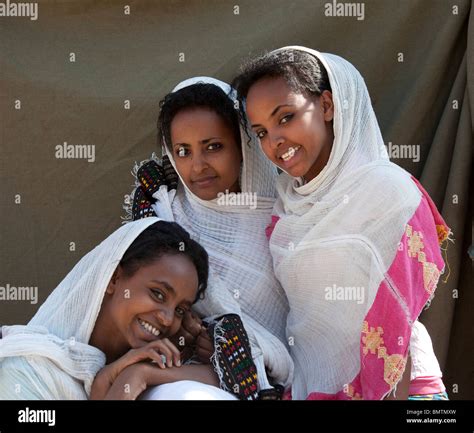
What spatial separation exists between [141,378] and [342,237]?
0.69 m

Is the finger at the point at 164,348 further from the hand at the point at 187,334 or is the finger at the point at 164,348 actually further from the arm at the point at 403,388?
the arm at the point at 403,388

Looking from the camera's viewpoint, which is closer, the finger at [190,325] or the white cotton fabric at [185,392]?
the white cotton fabric at [185,392]

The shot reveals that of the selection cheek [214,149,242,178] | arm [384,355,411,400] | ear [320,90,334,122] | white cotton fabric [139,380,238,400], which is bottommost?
arm [384,355,411,400]

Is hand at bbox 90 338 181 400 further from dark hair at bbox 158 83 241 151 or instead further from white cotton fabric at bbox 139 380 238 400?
dark hair at bbox 158 83 241 151

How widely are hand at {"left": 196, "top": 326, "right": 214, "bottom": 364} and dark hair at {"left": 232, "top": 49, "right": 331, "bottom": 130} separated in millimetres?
730

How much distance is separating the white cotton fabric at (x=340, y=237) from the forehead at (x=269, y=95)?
132 mm

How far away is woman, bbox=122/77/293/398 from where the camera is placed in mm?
2752

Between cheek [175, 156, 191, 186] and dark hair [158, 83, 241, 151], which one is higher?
dark hair [158, 83, 241, 151]

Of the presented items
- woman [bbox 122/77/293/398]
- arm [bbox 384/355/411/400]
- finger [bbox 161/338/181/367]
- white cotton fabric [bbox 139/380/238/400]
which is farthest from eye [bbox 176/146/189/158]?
arm [bbox 384/355/411/400]

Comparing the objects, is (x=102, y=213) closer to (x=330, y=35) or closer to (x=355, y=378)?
(x=330, y=35)

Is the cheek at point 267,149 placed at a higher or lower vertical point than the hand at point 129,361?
higher

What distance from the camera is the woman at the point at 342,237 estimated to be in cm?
247

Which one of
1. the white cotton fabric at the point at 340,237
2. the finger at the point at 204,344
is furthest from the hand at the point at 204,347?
the white cotton fabric at the point at 340,237
